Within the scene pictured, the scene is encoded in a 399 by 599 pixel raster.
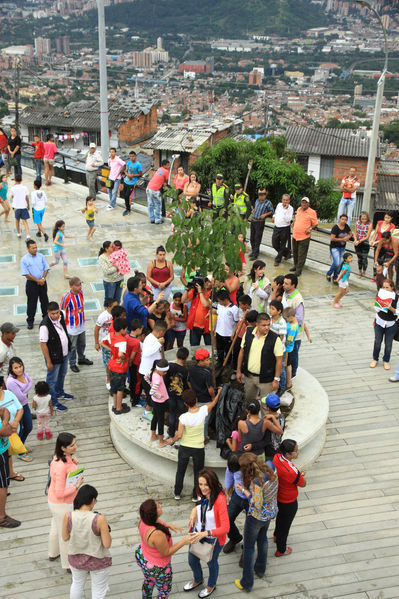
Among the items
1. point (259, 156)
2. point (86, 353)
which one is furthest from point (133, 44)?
point (86, 353)

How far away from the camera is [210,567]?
592cm

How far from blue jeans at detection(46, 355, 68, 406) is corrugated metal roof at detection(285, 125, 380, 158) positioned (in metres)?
35.7

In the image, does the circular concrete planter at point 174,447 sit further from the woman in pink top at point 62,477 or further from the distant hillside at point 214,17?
the distant hillside at point 214,17

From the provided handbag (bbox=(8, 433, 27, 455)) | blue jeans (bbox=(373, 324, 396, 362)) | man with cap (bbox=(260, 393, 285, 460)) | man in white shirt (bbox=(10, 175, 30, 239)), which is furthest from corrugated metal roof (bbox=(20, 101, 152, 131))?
man with cap (bbox=(260, 393, 285, 460))

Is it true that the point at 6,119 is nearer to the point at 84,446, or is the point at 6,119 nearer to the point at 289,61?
the point at 84,446

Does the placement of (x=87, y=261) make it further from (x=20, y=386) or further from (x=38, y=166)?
(x=20, y=386)

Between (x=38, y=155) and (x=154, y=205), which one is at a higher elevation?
(x=38, y=155)

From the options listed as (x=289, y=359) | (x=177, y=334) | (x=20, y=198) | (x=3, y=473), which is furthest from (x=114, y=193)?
(x=3, y=473)

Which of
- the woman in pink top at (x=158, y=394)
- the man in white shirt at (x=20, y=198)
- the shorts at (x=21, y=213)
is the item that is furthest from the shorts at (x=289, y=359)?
the shorts at (x=21, y=213)

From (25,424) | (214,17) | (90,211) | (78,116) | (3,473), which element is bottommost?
(78,116)

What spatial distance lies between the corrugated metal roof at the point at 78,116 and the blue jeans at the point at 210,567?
143 ft

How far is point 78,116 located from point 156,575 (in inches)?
1823

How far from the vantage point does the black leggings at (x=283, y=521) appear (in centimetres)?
613

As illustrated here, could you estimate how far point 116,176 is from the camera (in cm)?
1677
